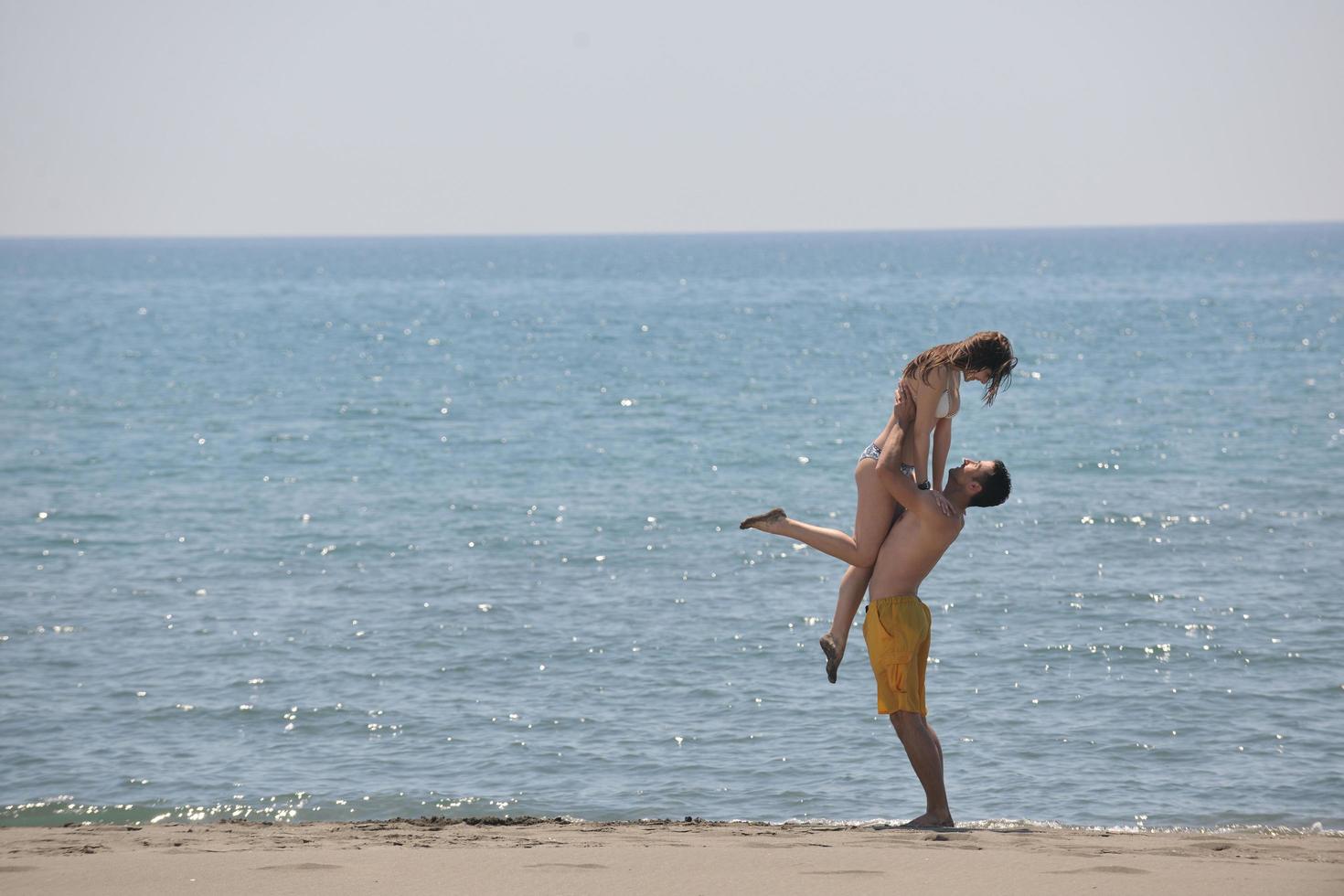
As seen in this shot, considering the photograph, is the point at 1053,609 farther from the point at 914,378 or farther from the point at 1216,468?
the point at 1216,468

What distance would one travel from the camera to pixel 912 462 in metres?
6.93

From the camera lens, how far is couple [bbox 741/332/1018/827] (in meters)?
6.85

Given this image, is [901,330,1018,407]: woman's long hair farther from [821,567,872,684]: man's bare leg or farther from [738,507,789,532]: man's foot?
[821,567,872,684]: man's bare leg

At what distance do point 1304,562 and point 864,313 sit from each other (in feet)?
169

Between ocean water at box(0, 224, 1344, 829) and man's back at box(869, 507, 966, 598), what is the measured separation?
1.95 meters

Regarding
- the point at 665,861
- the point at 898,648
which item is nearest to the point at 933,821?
the point at 898,648

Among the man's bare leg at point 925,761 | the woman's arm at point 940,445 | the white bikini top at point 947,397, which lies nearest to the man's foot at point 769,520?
the woman's arm at point 940,445

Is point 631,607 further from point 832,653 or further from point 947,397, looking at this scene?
point 947,397

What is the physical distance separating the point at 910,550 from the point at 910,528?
0.11 m

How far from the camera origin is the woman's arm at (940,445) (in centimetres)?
700

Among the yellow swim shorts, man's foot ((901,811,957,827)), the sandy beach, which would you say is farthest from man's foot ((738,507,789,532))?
man's foot ((901,811,957,827))

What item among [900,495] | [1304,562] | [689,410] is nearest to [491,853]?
[900,495]

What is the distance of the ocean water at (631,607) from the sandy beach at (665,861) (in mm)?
1678

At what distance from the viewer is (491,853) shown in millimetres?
6078
